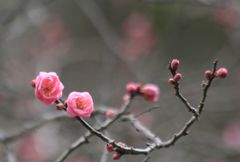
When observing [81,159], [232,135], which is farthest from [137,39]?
[81,159]

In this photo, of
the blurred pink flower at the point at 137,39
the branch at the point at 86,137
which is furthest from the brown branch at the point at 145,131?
the blurred pink flower at the point at 137,39

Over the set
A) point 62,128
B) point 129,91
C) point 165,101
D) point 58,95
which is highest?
point 58,95

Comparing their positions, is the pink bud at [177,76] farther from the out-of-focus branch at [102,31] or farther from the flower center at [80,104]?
the out-of-focus branch at [102,31]

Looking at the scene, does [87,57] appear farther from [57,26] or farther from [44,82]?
[44,82]

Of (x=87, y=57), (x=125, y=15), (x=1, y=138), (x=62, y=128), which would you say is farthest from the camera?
(x=125, y=15)

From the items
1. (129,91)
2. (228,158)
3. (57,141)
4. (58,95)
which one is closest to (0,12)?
(57,141)
